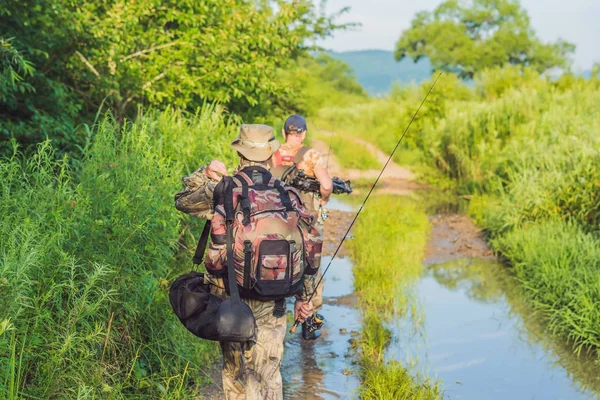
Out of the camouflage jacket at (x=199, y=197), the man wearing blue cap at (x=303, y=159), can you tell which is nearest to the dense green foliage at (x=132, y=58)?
the man wearing blue cap at (x=303, y=159)

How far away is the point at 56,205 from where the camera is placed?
514cm

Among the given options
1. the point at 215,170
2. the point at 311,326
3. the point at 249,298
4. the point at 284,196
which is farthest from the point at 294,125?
the point at 249,298

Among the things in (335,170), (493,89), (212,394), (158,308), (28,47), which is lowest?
(335,170)

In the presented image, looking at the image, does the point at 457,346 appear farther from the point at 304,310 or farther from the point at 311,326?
the point at 304,310

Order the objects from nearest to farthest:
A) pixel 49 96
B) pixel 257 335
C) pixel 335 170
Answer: pixel 257 335, pixel 49 96, pixel 335 170

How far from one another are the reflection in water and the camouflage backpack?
276 cm

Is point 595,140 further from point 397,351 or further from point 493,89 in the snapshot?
point 493,89

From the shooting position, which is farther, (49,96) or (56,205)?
(49,96)

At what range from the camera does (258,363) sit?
4520 millimetres

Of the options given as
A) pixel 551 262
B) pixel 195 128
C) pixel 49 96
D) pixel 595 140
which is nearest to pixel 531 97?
pixel 595 140

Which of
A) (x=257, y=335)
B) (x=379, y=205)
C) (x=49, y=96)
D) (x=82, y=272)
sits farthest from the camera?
(x=379, y=205)

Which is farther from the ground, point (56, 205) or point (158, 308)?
point (56, 205)

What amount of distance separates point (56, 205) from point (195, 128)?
161 inches

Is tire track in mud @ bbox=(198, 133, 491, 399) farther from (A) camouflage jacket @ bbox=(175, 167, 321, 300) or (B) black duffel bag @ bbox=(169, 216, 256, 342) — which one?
(A) camouflage jacket @ bbox=(175, 167, 321, 300)
